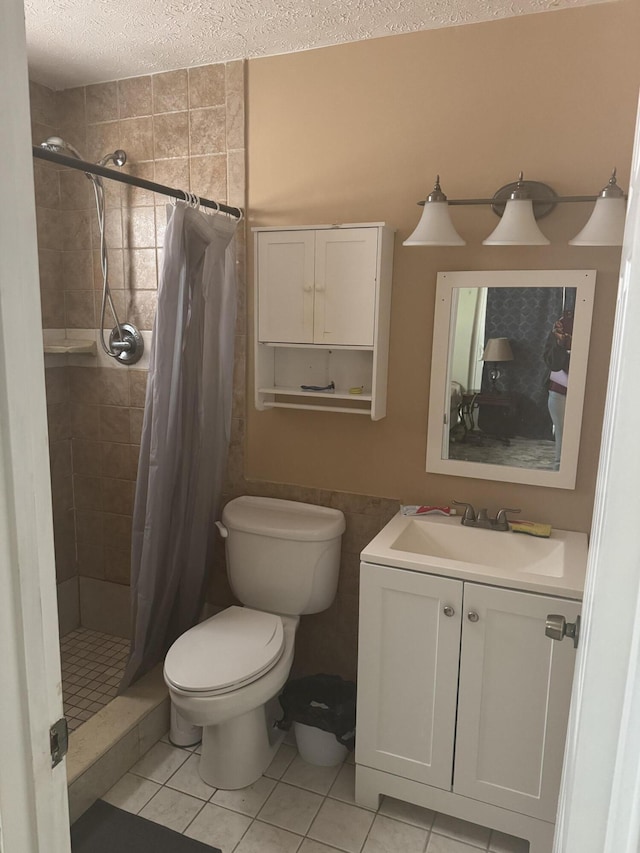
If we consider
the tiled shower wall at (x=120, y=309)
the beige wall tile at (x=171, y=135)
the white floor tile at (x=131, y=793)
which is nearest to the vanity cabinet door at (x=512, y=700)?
the tiled shower wall at (x=120, y=309)

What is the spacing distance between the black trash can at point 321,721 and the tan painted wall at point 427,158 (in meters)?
0.79

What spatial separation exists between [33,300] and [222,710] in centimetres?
156

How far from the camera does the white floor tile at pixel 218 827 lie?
194 centimetres

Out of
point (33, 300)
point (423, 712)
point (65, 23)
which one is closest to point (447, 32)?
point (65, 23)

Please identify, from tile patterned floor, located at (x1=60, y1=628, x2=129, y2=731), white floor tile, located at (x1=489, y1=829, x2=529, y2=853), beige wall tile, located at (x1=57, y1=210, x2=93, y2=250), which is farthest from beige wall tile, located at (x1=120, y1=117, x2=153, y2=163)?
white floor tile, located at (x1=489, y1=829, x2=529, y2=853)

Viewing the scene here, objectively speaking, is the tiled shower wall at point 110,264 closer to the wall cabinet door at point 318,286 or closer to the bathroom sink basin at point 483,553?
the wall cabinet door at point 318,286

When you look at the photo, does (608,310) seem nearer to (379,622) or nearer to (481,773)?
(379,622)

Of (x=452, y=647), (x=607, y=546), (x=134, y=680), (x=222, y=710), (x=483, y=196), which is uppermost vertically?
(x=483, y=196)

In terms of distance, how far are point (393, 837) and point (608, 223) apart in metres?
2.00

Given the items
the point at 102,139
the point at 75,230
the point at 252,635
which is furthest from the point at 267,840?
the point at 102,139

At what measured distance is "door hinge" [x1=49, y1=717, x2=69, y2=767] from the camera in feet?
3.02

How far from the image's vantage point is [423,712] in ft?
6.45

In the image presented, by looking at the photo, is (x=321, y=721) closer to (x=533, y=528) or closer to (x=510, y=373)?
(x=533, y=528)

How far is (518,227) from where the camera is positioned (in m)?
1.93
